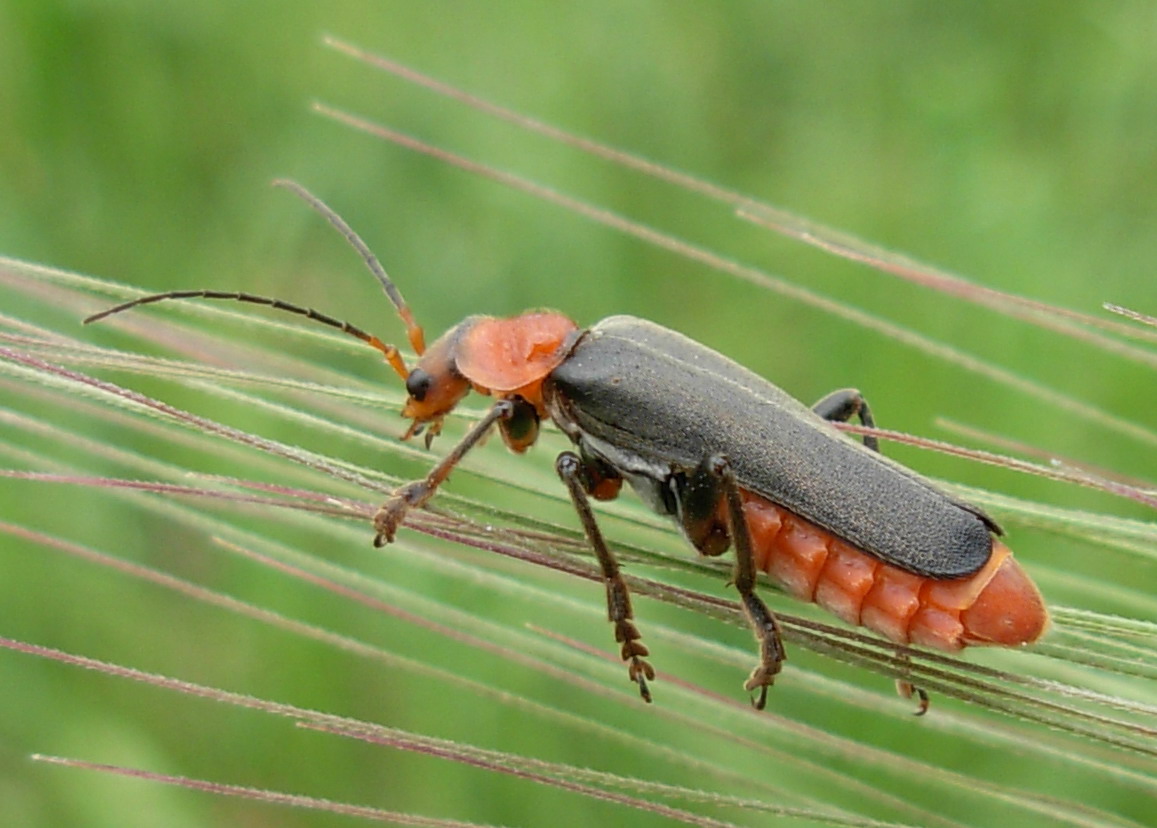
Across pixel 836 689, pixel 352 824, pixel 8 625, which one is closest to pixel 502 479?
pixel 836 689

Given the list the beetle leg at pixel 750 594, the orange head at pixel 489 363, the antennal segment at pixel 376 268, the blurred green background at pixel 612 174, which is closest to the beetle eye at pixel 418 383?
the orange head at pixel 489 363

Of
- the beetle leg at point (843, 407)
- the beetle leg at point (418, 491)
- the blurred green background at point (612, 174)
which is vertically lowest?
the blurred green background at point (612, 174)

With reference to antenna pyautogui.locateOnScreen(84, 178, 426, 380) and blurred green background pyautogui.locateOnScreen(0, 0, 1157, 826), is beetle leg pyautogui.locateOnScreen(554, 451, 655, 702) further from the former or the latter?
blurred green background pyautogui.locateOnScreen(0, 0, 1157, 826)

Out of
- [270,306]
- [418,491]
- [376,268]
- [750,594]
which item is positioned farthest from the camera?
[376,268]

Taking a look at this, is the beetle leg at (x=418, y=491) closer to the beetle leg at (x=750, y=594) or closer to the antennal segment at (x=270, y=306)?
the antennal segment at (x=270, y=306)

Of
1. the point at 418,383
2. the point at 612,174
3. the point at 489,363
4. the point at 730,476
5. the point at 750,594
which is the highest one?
the point at 730,476

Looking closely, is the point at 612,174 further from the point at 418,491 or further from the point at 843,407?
the point at 418,491

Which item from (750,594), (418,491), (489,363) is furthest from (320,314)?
(750,594)
